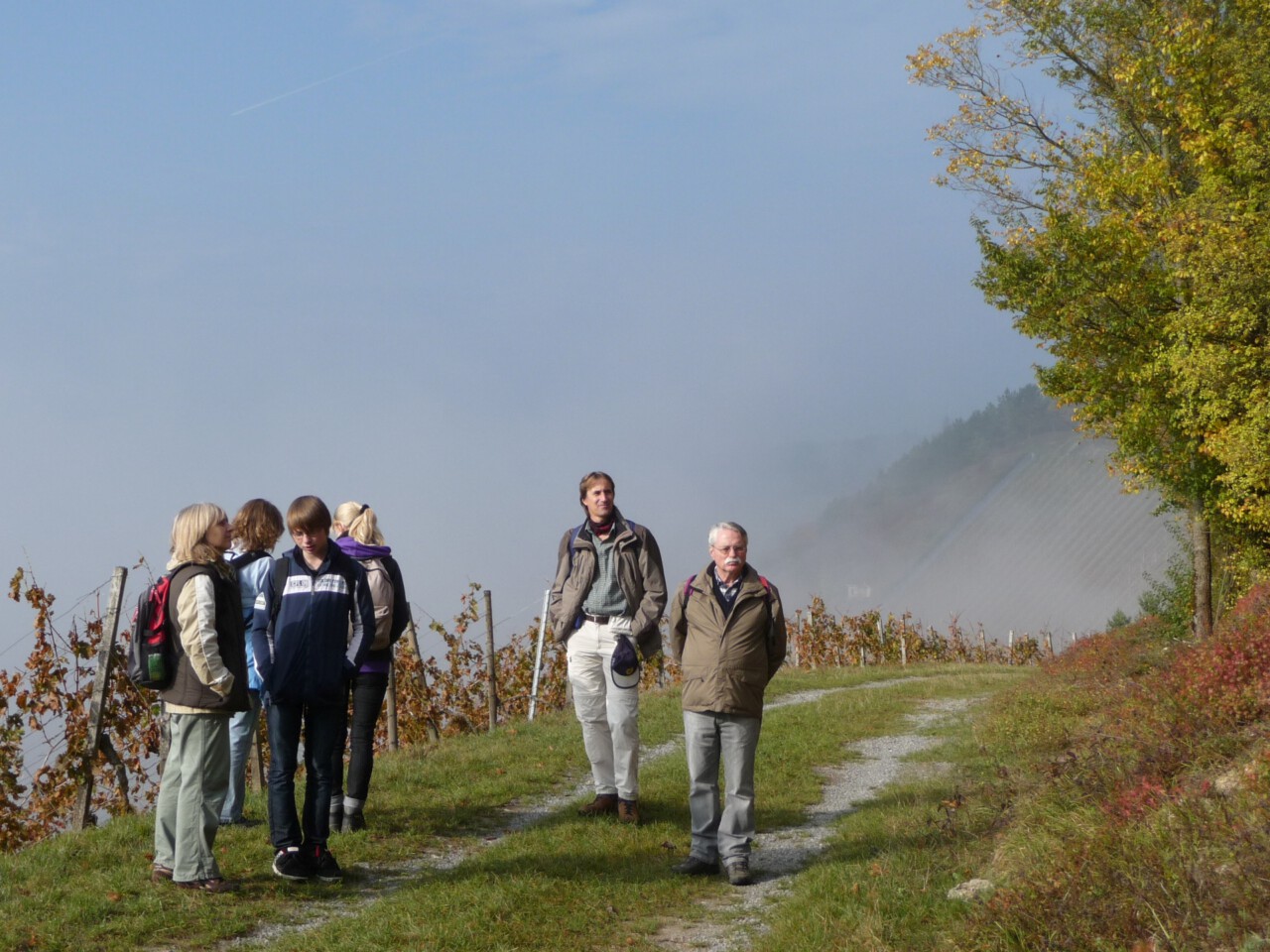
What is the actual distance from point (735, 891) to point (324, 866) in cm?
236

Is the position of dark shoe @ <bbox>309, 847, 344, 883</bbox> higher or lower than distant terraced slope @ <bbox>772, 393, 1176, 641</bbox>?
lower

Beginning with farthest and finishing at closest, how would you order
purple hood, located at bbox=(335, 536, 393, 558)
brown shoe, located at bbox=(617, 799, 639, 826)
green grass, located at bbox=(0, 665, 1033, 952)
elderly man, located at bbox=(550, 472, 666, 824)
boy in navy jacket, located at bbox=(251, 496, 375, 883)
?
brown shoe, located at bbox=(617, 799, 639, 826) → elderly man, located at bbox=(550, 472, 666, 824) → purple hood, located at bbox=(335, 536, 393, 558) → boy in navy jacket, located at bbox=(251, 496, 375, 883) → green grass, located at bbox=(0, 665, 1033, 952)

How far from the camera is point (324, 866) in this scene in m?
6.37

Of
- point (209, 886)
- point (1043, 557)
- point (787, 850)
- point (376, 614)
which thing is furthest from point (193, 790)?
point (1043, 557)

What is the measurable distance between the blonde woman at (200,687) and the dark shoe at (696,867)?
256 cm

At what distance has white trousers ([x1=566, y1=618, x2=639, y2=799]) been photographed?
7.52 meters

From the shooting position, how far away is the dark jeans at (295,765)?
6102 millimetres

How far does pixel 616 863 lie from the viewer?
6.91 meters

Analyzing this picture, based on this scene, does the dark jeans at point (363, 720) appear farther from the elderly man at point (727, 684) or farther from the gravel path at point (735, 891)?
the elderly man at point (727, 684)

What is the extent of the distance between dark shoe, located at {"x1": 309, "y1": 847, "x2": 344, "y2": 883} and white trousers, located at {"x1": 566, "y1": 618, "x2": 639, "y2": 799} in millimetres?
1844

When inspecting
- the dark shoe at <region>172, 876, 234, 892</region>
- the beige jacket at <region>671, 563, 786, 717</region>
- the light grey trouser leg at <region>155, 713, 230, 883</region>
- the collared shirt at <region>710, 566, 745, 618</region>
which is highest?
the collared shirt at <region>710, 566, 745, 618</region>

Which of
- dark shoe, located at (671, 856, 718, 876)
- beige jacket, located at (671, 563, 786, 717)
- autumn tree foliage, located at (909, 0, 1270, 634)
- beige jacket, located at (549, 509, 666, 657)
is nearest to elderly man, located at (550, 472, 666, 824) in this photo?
beige jacket, located at (549, 509, 666, 657)

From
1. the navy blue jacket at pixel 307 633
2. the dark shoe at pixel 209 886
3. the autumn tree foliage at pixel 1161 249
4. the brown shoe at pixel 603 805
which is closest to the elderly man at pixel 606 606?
the brown shoe at pixel 603 805

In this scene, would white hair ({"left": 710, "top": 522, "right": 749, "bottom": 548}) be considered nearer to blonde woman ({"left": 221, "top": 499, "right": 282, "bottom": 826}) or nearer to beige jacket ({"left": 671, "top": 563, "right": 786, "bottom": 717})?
beige jacket ({"left": 671, "top": 563, "right": 786, "bottom": 717})
